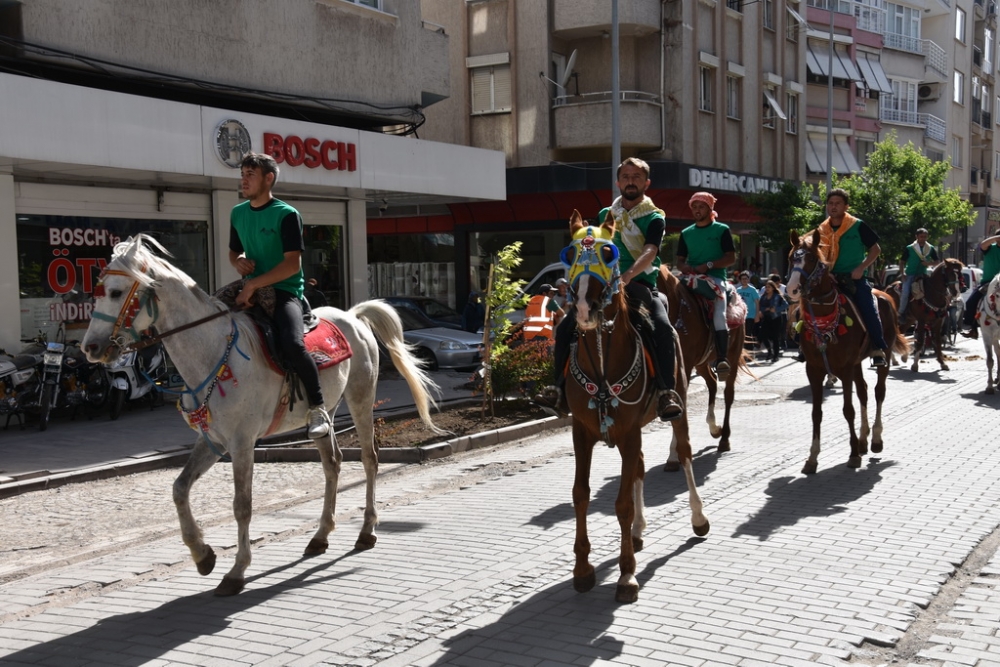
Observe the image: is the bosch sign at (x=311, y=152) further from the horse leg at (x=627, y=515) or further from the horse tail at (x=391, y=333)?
the horse leg at (x=627, y=515)

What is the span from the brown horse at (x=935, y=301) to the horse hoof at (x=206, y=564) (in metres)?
16.6

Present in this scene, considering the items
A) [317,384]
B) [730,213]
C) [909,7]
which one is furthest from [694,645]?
[909,7]

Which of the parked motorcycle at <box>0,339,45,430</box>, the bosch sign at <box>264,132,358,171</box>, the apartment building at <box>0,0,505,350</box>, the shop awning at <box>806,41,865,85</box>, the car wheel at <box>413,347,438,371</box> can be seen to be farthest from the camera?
the shop awning at <box>806,41,865,85</box>

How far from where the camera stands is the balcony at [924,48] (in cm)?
5316

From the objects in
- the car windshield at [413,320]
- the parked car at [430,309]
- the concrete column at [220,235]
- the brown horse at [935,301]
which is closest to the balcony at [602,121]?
the parked car at [430,309]

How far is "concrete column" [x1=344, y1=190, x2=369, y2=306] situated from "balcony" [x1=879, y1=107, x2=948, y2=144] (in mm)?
38087

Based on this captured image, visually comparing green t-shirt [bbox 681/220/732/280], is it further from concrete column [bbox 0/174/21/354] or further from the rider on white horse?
concrete column [bbox 0/174/21/354]

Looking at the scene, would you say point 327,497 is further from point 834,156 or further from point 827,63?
point 827,63

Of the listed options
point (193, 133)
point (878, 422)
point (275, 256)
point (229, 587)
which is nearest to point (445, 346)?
point (193, 133)

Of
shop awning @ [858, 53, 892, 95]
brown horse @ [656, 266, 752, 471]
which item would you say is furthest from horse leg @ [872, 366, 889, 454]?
shop awning @ [858, 53, 892, 95]

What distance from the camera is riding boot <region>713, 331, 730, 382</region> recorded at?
10.9 metres

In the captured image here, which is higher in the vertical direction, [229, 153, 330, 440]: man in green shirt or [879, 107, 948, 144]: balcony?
[879, 107, 948, 144]: balcony

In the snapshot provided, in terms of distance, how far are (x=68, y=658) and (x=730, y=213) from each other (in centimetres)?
3465

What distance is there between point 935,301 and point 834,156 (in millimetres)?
27188
